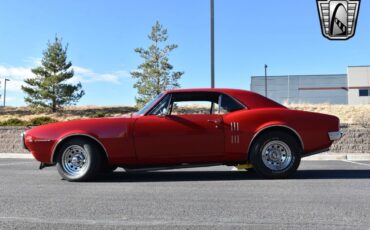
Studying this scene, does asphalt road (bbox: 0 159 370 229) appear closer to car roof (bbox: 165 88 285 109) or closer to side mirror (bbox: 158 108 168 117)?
side mirror (bbox: 158 108 168 117)

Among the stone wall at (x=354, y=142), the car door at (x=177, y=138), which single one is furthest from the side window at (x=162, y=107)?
the stone wall at (x=354, y=142)

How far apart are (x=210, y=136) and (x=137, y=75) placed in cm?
2036

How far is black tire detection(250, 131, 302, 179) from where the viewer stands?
762 cm

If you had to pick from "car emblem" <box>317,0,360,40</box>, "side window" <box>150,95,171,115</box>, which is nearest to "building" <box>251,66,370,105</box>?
"car emblem" <box>317,0,360,40</box>

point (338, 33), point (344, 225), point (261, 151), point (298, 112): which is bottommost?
point (344, 225)

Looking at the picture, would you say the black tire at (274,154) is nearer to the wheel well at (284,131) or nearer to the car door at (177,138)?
the wheel well at (284,131)

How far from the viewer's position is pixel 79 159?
764 cm

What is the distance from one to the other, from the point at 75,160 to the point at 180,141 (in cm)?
171

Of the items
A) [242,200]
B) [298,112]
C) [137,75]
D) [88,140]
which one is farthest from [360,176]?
[137,75]

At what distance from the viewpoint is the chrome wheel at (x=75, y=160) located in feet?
24.9

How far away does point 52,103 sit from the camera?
3228cm

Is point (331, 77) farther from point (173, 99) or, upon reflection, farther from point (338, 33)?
point (173, 99)

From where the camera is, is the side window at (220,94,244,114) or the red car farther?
the side window at (220,94,244,114)

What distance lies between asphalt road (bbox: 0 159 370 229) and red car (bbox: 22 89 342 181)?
33cm
